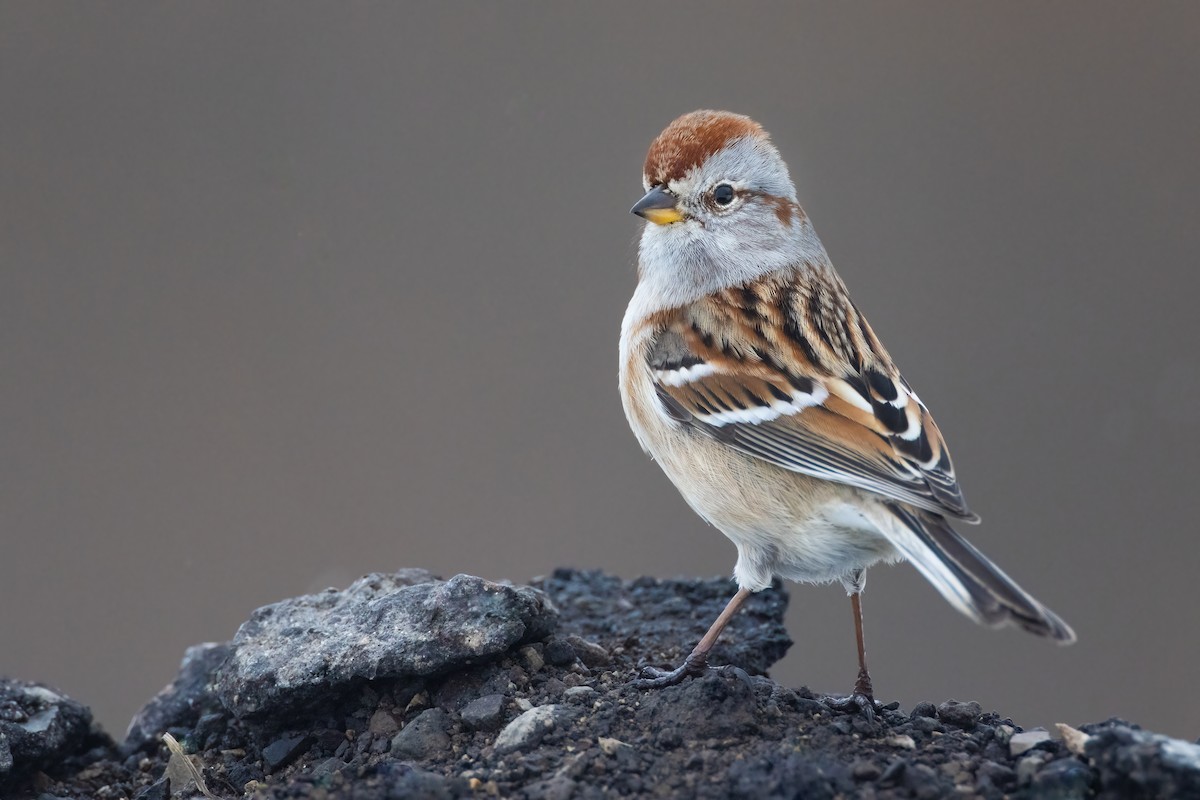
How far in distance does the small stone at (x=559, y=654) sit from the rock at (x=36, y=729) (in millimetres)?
1767

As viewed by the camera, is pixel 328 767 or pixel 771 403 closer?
pixel 328 767

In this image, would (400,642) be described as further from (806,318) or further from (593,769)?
(806,318)

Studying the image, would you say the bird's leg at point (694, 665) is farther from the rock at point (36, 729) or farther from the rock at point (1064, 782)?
the rock at point (36, 729)

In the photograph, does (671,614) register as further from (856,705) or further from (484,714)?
(484,714)

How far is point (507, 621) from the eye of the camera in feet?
12.6

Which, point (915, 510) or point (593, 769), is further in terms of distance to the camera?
point (915, 510)

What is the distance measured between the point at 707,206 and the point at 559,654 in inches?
77.1

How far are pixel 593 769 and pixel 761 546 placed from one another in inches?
47.8

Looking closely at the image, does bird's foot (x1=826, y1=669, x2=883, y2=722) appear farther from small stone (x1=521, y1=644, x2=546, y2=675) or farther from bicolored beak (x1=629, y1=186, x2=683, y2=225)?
bicolored beak (x1=629, y1=186, x2=683, y2=225)

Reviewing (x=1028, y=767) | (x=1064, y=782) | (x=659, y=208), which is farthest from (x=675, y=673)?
(x=659, y=208)

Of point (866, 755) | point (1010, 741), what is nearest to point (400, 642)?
point (866, 755)

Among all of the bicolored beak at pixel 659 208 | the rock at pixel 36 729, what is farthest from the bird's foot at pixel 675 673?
the rock at pixel 36 729

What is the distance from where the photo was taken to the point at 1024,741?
3.36m

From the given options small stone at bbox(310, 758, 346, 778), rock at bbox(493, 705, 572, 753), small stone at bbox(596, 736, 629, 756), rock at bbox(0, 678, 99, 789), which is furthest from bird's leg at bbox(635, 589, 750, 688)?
rock at bbox(0, 678, 99, 789)
